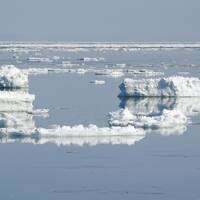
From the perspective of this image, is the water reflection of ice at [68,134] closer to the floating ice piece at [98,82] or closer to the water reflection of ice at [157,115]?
the water reflection of ice at [157,115]

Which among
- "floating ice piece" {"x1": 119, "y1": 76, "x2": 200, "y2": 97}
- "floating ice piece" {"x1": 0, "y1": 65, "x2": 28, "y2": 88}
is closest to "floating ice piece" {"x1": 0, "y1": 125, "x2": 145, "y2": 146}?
"floating ice piece" {"x1": 119, "y1": 76, "x2": 200, "y2": 97}

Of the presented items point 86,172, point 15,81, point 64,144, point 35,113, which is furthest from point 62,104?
point 86,172

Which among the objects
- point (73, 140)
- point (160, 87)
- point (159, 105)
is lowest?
point (73, 140)

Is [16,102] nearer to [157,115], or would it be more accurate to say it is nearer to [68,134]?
[157,115]

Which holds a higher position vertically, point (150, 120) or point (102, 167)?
point (150, 120)

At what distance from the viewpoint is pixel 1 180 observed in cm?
1030

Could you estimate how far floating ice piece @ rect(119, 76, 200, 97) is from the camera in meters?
18.5

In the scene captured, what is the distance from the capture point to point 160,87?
18797 millimetres

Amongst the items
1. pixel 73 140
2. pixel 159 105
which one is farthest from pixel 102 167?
pixel 159 105

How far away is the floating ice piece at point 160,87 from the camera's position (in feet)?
60.6

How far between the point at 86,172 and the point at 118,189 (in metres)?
0.82

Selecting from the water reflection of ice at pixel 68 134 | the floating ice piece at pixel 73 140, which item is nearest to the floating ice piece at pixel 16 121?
the water reflection of ice at pixel 68 134

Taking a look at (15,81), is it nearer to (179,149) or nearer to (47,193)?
(179,149)

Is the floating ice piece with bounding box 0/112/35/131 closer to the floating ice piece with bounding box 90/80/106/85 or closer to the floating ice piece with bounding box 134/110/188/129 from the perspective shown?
the floating ice piece with bounding box 134/110/188/129
